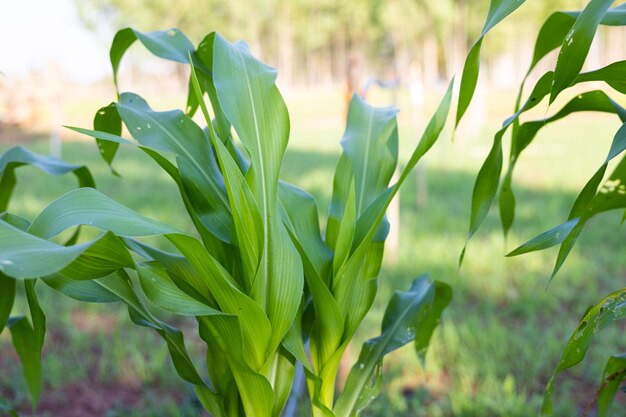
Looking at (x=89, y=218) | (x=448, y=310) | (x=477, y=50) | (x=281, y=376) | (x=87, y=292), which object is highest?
(x=477, y=50)

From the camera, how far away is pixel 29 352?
0.67 m

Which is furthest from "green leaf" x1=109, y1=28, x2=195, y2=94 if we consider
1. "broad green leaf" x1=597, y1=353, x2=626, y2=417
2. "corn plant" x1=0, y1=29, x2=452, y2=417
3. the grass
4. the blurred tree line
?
the blurred tree line

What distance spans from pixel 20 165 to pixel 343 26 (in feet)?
84.7

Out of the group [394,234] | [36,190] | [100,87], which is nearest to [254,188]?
[394,234]

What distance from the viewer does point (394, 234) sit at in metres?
2.75

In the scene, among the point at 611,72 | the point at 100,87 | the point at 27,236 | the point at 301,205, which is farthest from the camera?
the point at 100,87

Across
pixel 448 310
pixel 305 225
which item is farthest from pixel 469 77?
pixel 448 310

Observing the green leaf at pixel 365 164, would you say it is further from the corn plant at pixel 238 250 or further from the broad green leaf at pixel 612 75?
the broad green leaf at pixel 612 75

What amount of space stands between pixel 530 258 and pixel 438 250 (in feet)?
1.36

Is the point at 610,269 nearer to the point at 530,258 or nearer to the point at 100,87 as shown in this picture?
the point at 530,258

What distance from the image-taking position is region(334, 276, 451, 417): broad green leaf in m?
→ 0.70

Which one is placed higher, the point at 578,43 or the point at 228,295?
the point at 578,43

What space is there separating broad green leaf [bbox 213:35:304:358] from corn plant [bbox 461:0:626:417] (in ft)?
0.68

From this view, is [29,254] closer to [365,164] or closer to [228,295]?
[228,295]
